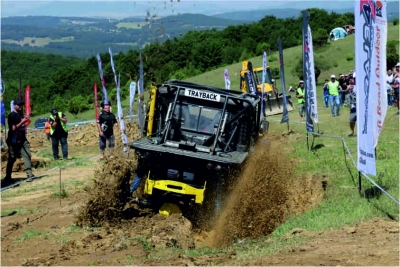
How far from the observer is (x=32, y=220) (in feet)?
36.5

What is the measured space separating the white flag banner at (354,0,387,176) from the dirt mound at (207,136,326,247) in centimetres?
236

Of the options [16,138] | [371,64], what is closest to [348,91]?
[16,138]

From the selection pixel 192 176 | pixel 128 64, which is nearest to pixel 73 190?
pixel 192 176

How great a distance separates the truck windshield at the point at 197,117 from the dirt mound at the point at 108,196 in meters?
1.31

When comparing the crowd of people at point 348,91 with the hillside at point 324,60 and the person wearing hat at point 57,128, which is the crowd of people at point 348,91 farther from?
the hillside at point 324,60

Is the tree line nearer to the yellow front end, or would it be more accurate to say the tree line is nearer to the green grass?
the yellow front end

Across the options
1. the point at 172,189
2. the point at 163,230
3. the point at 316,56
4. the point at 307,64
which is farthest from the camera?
the point at 316,56

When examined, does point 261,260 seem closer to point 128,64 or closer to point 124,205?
point 124,205

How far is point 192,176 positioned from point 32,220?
288 centimetres

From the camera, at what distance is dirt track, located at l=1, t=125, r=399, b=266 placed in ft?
25.8

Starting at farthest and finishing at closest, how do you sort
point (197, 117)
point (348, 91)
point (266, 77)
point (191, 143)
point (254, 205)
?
point (266, 77)
point (348, 91)
point (197, 117)
point (254, 205)
point (191, 143)

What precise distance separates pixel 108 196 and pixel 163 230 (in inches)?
66.6

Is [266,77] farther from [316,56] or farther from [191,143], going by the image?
[191,143]

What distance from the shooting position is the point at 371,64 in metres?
9.27
